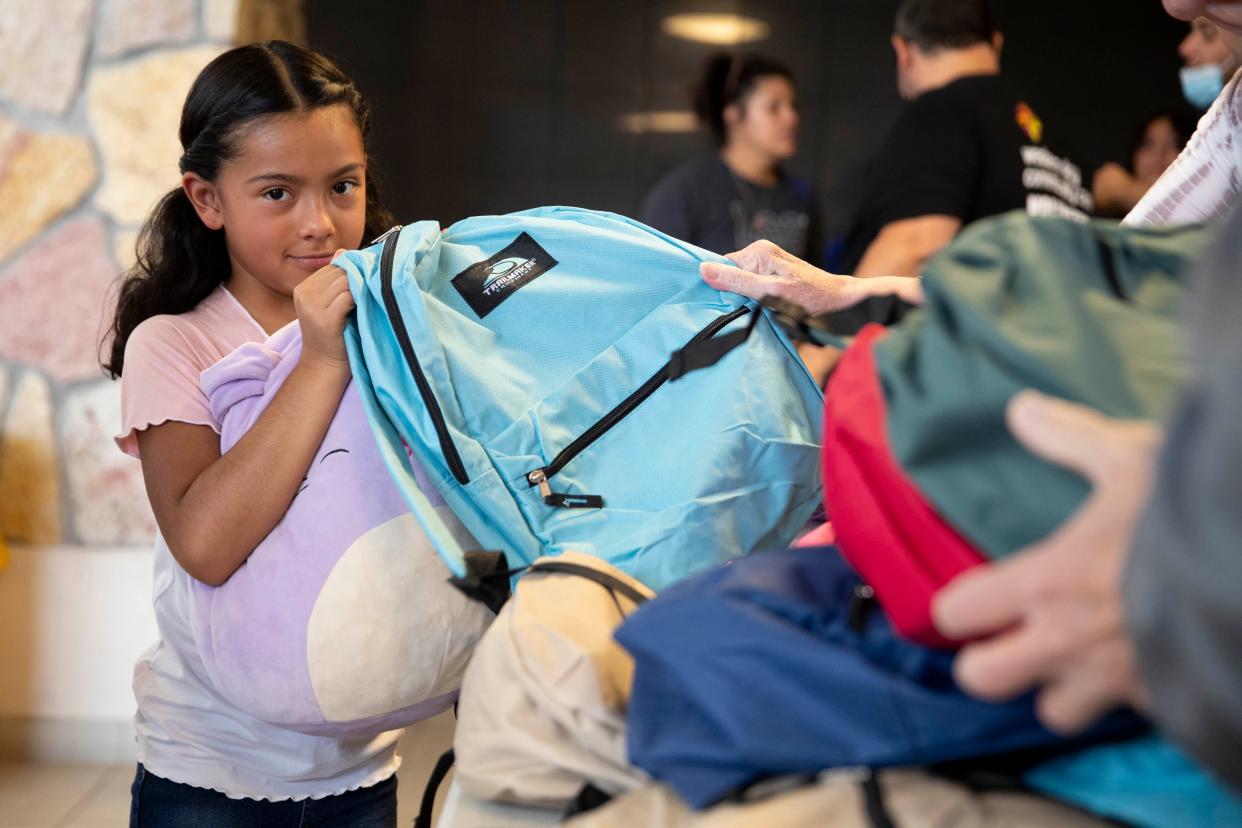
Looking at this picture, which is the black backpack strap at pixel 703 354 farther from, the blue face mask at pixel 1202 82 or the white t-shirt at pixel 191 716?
the blue face mask at pixel 1202 82

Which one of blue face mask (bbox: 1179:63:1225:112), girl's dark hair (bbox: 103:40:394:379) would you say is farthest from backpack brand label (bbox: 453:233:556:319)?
blue face mask (bbox: 1179:63:1225:112)

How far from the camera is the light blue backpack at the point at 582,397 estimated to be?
120 cm

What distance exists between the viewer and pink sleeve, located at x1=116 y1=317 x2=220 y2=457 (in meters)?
1.41

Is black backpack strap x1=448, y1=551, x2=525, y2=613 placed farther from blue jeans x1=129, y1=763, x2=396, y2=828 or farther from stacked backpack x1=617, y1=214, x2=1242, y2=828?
blue jeans x1=129, y1=763, x2=396, y2=828

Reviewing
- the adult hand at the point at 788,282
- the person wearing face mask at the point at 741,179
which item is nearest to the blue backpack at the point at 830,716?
the adult hand at the point at 788,282

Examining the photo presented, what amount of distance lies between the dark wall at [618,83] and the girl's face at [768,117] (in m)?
0.79

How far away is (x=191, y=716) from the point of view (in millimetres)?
1498

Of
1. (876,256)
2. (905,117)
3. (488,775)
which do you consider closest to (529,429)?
(488,775)

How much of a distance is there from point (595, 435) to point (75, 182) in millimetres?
2163

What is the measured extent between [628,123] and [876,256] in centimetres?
223

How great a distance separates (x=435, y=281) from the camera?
52.8 inches

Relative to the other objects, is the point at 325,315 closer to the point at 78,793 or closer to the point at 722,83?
the point at 78,793

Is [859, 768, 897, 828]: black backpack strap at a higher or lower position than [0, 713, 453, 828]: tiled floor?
higher

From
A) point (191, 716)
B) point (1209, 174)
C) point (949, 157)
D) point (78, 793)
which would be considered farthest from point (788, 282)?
point (78, 793)
